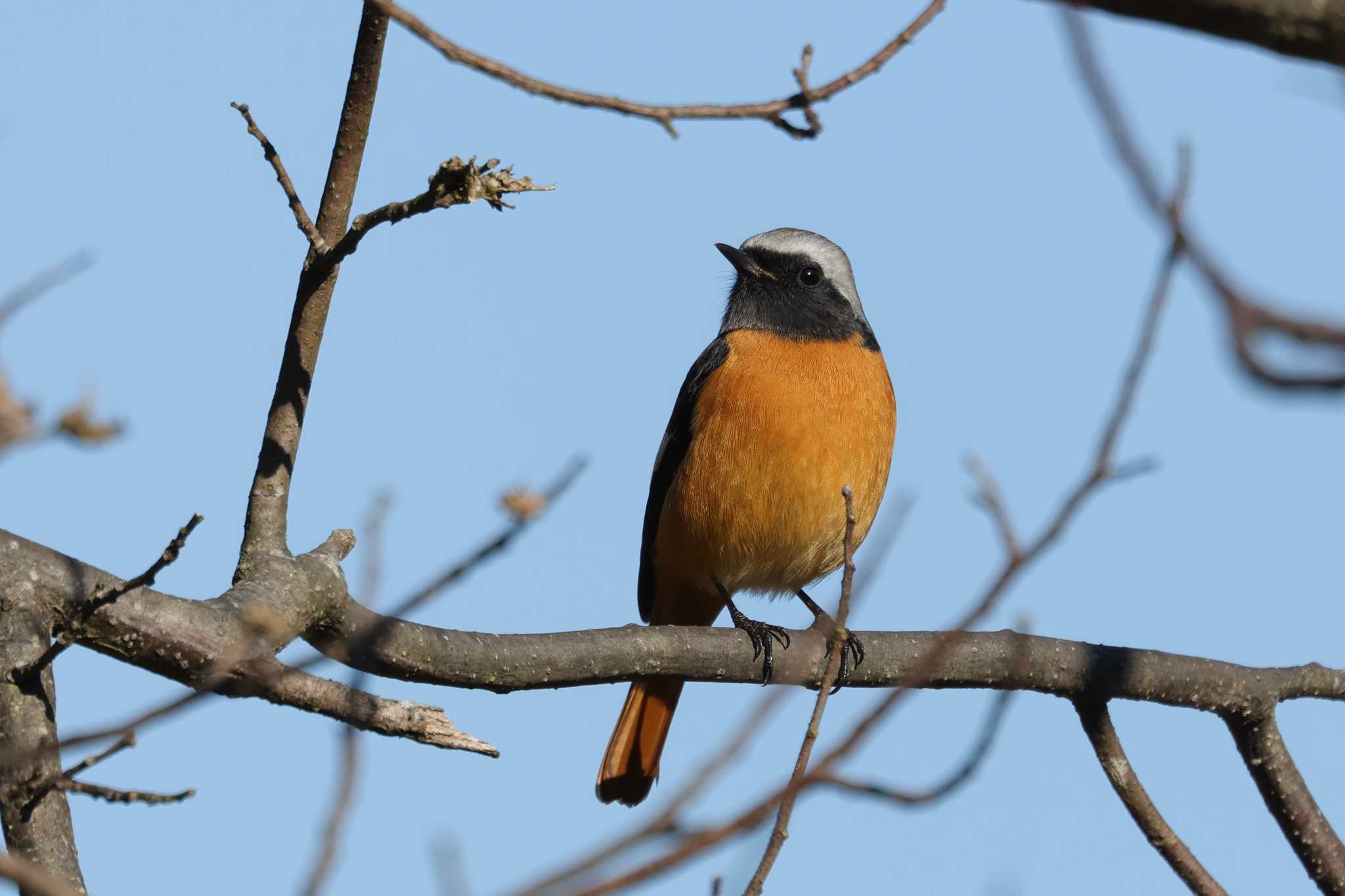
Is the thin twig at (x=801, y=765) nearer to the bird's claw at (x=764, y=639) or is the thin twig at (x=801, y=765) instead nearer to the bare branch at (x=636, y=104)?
the bare branch at (x=636, y=104)

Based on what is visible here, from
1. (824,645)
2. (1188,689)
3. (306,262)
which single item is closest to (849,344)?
(824,645)

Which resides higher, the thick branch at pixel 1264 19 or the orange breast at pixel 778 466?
the orange breast at pixel 778 466

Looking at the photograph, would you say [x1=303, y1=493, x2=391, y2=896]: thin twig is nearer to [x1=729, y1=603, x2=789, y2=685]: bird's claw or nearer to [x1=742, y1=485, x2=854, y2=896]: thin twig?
[x1=742, y1=485, x2=854, y2=896]: thin twig

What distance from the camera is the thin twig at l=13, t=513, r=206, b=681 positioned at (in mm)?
2672

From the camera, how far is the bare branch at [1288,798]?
5230 mm

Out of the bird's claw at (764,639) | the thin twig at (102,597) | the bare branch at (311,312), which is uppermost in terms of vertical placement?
the bare branch at (311,312)

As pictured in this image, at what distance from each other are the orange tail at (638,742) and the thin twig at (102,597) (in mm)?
4198

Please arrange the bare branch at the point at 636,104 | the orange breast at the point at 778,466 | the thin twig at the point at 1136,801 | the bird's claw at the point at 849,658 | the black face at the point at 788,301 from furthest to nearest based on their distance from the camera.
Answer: the black face at the point at 788,301 < the orange breast at the point at 778,466 < the bird's claw at the point at 849,658 < the thin twig at the point at 1136,801 < the bare branch at the point at 636,104

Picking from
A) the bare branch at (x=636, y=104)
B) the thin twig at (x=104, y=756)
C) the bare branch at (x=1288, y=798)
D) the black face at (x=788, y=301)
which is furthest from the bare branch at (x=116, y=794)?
the black face at (x=788, y=301)

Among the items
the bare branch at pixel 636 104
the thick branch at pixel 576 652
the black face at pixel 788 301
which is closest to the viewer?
the bare branch at pixel 636 104

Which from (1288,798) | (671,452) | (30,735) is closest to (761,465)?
(671,452)

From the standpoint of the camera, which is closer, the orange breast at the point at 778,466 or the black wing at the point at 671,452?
the orange breast at the point at 778,466

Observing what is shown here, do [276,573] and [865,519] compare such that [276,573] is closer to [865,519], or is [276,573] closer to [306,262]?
[306,262]

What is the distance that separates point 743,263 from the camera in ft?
25.6
